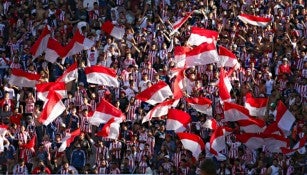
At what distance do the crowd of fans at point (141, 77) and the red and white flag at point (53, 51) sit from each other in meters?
0.19

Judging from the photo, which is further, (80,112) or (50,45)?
(50,45)

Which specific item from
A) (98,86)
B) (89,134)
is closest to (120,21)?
(98,86)

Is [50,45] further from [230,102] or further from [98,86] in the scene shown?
[230,102]

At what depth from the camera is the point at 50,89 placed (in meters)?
23.9

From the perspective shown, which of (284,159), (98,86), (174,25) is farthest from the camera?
(174,25)

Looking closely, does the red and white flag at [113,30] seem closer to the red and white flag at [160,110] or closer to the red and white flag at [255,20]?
the red and white flag at [255,20]

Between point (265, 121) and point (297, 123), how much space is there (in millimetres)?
741

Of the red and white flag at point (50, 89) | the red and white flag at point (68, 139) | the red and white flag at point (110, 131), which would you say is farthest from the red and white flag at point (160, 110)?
the red and white flag at point (50, 89)

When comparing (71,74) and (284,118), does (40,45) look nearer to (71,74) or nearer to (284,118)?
(71,74)

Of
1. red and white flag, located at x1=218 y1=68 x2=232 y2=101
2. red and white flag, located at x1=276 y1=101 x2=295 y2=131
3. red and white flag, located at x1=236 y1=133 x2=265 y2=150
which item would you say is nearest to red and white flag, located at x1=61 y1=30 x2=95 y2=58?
red and white flag, located at x1=218 y1=68 x2=232 y2=101

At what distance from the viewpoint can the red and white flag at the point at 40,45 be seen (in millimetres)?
26016

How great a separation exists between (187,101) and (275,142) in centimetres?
239

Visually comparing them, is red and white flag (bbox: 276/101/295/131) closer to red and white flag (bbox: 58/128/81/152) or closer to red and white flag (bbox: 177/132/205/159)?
red and white flag (bbox: 177/132/205/159)

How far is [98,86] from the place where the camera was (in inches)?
969
